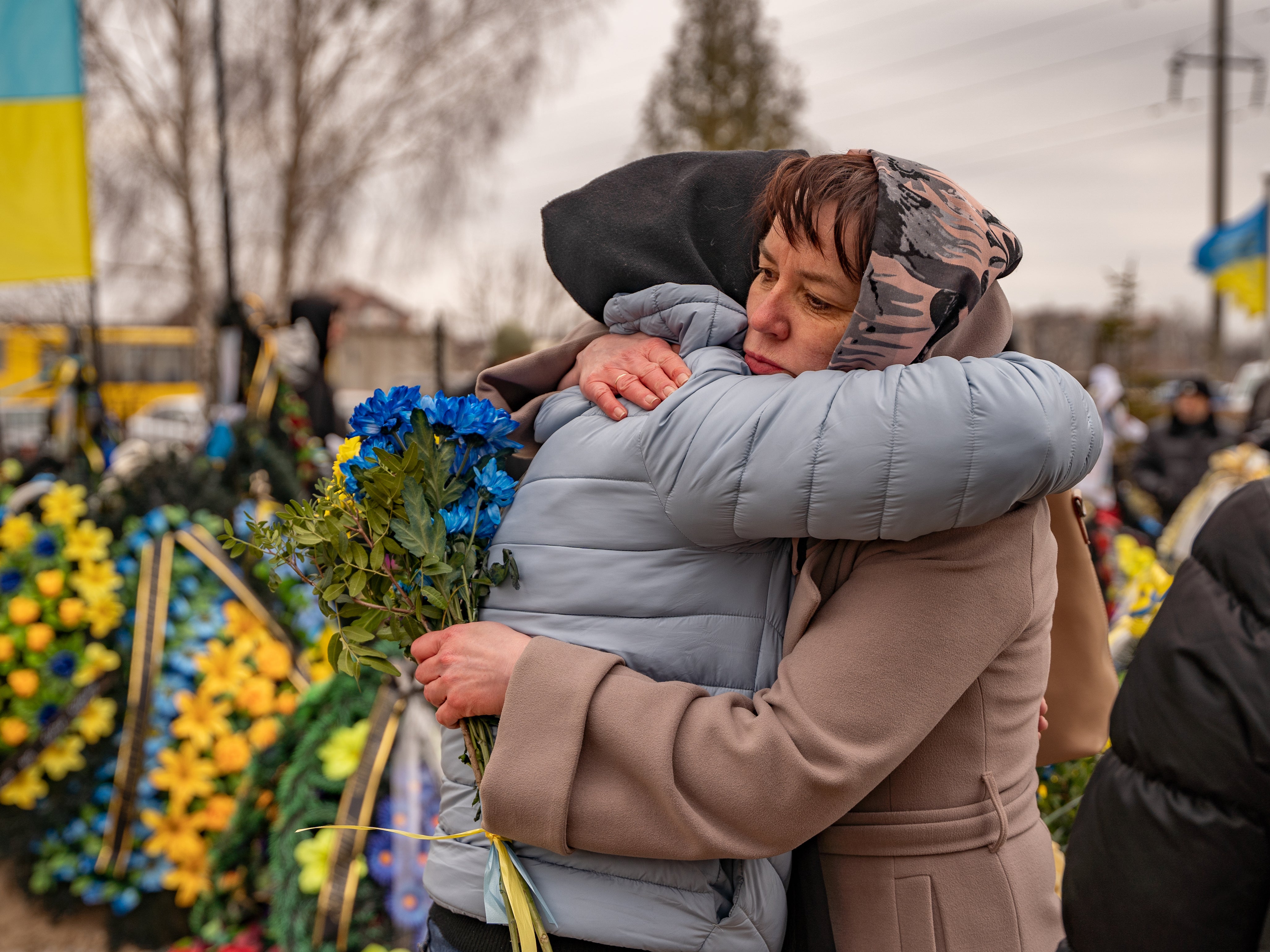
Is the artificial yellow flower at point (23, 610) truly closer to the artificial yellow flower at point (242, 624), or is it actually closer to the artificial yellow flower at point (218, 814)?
the artificial yellow flower at point (242, 624)

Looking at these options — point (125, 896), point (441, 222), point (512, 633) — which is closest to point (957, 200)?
point (512, 633)

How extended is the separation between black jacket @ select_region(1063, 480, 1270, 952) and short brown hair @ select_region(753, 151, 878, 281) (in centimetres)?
49

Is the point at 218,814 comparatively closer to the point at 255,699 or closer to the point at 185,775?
the point at 185,775

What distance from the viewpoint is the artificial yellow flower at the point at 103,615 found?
11.3 ft

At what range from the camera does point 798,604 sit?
4.09 ft

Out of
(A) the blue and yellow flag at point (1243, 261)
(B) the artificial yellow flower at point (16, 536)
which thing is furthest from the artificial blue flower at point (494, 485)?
(A) the blue and yellow flag at point (1243, 261)

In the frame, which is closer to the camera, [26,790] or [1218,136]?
[26,790]

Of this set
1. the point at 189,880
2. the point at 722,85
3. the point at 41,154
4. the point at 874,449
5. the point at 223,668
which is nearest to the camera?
the point at 874,449

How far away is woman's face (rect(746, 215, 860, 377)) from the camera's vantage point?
124cm

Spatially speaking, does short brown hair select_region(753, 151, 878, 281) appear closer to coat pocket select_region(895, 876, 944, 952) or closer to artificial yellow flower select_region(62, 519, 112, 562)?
coat pocket select_region(895, 876, 944, 952)

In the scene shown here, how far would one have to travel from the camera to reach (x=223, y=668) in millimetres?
3301

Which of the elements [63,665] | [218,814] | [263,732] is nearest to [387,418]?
[263,732]

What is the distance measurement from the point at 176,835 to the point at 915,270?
305cm

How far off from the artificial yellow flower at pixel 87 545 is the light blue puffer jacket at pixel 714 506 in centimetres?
264
